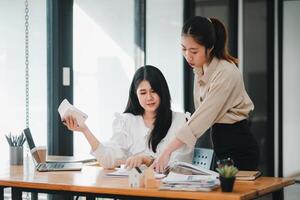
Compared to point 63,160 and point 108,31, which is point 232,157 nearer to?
point 63,160

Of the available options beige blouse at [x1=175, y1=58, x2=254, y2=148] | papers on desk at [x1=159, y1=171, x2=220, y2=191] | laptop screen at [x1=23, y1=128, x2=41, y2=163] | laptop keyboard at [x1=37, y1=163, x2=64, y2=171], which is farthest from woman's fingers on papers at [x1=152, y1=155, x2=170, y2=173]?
laptop screen at [x1=23, y1=128, x2=41, y2=163]

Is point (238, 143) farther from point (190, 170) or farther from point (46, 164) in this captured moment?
point (46, 164)

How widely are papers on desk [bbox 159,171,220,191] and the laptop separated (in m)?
0.76

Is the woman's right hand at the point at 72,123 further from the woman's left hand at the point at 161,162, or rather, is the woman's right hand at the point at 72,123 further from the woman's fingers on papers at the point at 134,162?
the woman's left hand at the point at 161,162

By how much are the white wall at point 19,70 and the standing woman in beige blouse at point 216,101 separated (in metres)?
1.23

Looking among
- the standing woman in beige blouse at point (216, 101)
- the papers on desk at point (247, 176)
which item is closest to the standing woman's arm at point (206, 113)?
the standing woman in beige blouse at point (216, 101)

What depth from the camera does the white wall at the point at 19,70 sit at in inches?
135

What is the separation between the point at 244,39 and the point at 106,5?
162 cm

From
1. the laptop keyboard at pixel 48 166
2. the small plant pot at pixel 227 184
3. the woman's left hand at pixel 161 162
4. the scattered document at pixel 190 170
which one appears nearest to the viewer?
the small plant pot at pixel 227 184

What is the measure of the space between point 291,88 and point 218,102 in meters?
3.27

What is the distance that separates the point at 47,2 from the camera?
366cm

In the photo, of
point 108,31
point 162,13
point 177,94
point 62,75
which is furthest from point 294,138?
point 62,75

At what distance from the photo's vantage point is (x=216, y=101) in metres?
2.57

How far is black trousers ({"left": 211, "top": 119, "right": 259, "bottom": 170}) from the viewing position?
270cm
